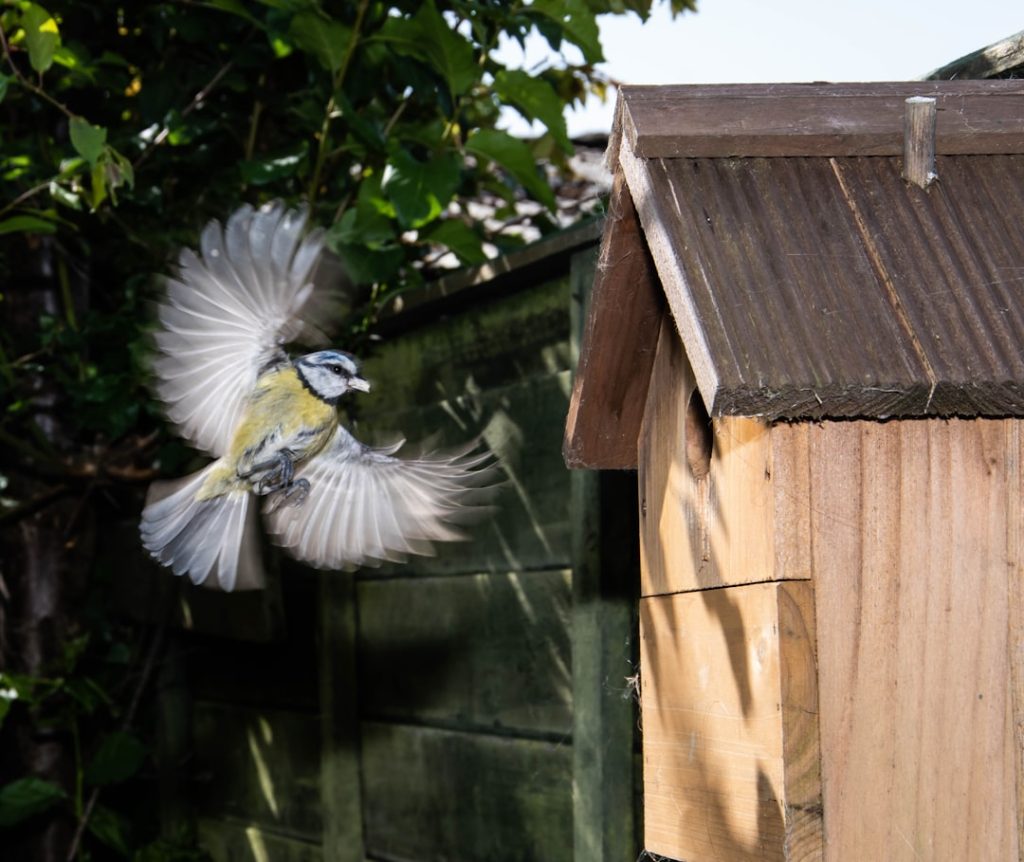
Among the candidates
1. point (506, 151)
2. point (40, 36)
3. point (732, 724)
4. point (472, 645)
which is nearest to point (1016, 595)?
point (732, 724)

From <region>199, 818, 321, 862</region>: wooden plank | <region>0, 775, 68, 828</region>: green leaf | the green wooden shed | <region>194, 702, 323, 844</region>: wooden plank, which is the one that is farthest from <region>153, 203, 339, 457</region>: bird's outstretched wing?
<region>0, 775, 68, 828</region>: green leaf

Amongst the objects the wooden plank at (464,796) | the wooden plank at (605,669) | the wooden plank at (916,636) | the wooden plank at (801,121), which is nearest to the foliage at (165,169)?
the wooden plank at (605,669)

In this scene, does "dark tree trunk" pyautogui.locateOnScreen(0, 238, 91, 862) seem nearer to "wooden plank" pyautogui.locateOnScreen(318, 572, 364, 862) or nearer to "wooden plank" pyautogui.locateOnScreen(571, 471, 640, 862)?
"wooden plank" pyautogui.locateOnScreen(318, 572, 364, 862)

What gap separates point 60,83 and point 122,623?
1.82m

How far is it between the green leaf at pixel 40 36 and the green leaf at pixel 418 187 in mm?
748

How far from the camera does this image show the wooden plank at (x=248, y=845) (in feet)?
13.1

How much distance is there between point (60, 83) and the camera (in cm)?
388

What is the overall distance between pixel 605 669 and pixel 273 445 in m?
0.76

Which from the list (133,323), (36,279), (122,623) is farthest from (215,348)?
(122,623)

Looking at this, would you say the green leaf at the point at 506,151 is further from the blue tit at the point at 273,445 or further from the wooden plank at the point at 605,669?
the wooden plank at the point at 605,669

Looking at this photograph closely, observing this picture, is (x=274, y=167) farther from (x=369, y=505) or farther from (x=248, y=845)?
(x=248, y=845)

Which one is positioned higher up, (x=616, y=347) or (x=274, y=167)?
(x=274, y=167)

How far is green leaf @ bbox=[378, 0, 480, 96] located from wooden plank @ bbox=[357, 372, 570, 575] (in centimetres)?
70

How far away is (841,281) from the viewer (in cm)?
154
